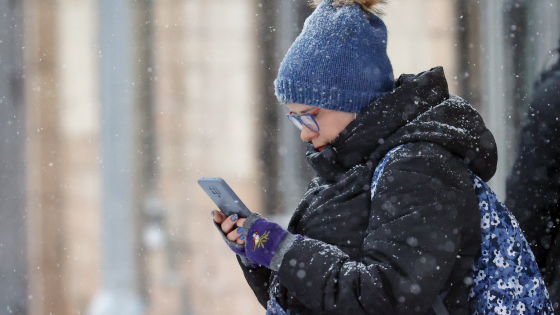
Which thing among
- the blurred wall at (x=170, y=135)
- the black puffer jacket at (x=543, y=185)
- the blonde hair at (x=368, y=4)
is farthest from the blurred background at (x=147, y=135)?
the blonde hair at (x=368, y=4)

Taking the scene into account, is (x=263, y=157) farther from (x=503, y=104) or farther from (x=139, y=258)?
(x=503, y=104)

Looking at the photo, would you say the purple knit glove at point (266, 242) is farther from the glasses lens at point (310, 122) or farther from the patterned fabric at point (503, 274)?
the patterned fabric at point (503, 274)

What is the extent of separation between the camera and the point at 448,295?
44.8 inches

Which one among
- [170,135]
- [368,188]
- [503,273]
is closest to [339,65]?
[368,188]

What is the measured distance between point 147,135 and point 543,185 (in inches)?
103

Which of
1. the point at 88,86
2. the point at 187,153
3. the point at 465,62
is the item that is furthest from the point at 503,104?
the point at 88,86

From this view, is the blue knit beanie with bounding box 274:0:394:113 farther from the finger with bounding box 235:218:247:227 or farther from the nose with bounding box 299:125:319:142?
the finger with bounding box 235:218:247:227

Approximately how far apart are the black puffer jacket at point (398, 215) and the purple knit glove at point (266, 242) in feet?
0.08

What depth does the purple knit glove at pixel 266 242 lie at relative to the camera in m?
1.16

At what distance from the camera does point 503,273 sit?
43.4 inches

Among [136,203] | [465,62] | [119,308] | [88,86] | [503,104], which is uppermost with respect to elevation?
[88,86]

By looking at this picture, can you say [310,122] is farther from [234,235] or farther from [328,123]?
[234,235]

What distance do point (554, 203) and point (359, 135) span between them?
3.42ft

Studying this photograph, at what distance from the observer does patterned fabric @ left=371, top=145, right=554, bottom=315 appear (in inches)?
43.3
